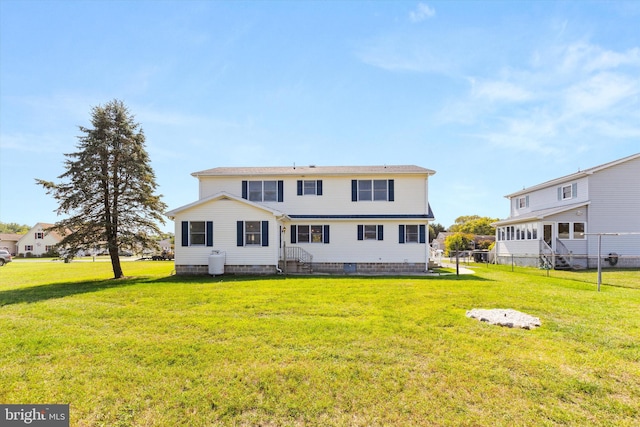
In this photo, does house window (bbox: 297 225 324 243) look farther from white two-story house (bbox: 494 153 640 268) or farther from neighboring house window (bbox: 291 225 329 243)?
white two-story house (bbox: 494 153 640 268)

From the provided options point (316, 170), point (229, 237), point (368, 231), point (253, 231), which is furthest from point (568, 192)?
point (229, 237)

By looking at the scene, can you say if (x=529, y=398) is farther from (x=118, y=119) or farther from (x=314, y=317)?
(x=118, y=119)

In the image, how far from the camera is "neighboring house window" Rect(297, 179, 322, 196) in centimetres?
1941

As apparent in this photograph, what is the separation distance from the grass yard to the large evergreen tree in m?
8.08

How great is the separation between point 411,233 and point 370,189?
11.8 feet

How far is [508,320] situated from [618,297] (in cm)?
606

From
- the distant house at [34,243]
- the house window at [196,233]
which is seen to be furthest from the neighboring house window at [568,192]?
the distant house at [34,243]

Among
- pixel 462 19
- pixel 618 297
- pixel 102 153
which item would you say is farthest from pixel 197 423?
pixel 102 153

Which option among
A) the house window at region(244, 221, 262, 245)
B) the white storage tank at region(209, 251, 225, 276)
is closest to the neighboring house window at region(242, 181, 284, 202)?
the house window at region(244, 221, 262, 245)

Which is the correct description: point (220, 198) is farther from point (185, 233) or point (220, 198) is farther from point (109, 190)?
point (109, 190)

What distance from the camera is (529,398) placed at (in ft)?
13.4

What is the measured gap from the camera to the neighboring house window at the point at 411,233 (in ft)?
61.6

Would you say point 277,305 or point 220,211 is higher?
point 220,211

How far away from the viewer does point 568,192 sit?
23562mm
